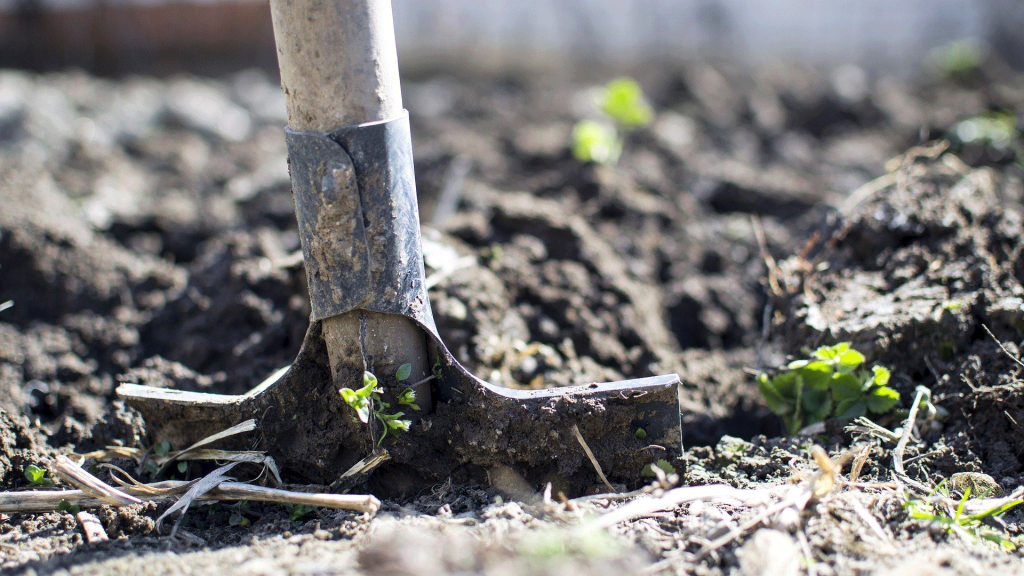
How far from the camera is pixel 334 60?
152 centimetres

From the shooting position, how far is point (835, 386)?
79.8 inches

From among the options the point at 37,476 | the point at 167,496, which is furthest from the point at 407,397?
the point at 37,476

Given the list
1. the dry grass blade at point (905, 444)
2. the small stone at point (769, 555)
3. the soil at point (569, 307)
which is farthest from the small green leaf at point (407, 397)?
the dry grass blade at point (905, 444)

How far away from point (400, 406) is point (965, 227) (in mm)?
1934

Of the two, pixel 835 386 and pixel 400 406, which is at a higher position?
pixel 400 406

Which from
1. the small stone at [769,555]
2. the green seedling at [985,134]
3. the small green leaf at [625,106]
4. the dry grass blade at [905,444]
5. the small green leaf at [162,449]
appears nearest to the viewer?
the small stone at [769,555]

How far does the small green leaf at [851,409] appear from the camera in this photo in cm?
200

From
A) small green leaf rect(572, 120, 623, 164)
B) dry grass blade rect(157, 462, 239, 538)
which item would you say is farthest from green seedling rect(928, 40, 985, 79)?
dry grass blade rect(157, 462, 239, 538)

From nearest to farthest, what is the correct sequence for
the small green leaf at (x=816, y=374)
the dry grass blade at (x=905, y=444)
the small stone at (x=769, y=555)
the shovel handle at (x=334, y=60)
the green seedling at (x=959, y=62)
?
the small stone at (x=769, y=555) < the shovel handle at (x=334, y=60) < the dry grass blade at (x=905, y=444) < the small green leaf at (x=816, y=374) < the green seedling at (x=959, y=62)

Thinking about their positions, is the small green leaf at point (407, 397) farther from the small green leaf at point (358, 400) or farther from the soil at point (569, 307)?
the soil at point (569, 307)

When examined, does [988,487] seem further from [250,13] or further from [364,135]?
[250,13]

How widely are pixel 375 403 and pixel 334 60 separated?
0.78 m

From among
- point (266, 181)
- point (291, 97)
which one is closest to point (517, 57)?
point (266, 181)

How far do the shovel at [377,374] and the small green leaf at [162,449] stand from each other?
18 millimetres
